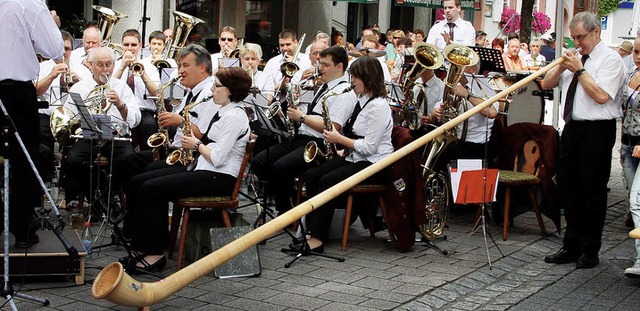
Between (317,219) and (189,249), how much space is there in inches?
44.7

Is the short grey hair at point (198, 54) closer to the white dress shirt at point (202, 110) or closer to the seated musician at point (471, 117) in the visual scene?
the white dress shirt at point (202, 110)

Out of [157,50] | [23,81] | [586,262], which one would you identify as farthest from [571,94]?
[157,50]

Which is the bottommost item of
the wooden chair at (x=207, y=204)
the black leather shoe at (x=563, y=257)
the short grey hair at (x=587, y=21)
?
the black leather shoe at (x=563, y=257)

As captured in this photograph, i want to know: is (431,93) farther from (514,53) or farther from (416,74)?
(514,53)

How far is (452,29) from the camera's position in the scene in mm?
13477

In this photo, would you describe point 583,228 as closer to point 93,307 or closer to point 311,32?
point 93,307

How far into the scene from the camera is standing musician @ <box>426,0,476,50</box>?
13.2m

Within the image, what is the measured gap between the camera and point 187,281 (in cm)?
443

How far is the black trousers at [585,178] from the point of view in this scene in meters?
8.04

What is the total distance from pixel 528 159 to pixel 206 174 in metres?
3.68

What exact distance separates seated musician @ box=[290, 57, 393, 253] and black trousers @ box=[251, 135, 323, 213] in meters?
0.58

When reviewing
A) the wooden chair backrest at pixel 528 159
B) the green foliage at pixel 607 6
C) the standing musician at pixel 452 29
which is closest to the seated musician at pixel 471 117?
the wooden chair backrest at pixel 528 159

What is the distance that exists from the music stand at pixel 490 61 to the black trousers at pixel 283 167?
1895 millimetres

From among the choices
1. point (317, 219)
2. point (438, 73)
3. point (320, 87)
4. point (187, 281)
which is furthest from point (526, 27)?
point (187, 281)
